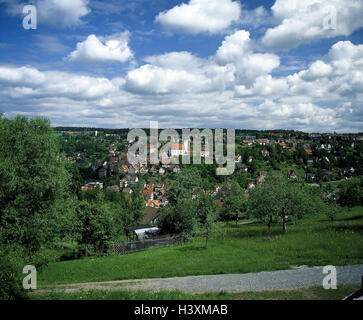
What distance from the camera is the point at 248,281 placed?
42.7 feet

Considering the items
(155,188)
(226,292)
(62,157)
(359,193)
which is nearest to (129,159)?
(155,188)

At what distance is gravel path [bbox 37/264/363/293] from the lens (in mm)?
11984

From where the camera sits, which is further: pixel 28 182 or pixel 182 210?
pixel 182 210

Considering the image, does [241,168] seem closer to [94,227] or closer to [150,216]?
[150,216]

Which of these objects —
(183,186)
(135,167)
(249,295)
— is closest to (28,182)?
(249,295)

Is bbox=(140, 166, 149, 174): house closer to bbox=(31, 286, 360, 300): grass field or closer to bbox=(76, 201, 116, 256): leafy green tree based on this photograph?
bbox=(76, 201, 116, 256): leafy green tree

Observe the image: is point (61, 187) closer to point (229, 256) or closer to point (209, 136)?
point (229, 256)

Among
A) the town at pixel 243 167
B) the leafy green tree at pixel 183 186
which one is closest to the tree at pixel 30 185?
the leafy green tree at pixel 183 186

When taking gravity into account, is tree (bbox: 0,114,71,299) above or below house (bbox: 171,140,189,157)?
below

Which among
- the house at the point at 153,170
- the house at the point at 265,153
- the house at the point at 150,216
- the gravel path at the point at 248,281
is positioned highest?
the house at the point at 265,153

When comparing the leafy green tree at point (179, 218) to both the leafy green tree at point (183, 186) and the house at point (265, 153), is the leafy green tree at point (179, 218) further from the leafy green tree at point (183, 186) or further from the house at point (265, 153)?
the house at point (265, 153)

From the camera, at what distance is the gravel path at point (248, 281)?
11984 mm

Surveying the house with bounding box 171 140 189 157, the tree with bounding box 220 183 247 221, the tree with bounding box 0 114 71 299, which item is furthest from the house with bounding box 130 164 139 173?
the tree with bounding box 0 114 71 299

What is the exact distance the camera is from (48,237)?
1919 centimetres
